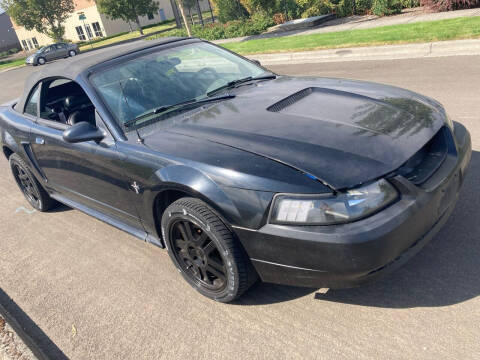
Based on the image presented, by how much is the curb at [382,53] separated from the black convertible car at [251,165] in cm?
666

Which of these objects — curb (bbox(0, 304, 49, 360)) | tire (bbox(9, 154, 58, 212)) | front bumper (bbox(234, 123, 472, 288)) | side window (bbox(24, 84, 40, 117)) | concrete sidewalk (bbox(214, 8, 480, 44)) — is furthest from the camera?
concrete sidewalk (bbox(214, 8, 480, 44))

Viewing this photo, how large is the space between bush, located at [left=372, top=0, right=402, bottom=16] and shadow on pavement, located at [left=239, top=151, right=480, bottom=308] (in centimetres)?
1413

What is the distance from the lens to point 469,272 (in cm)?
280

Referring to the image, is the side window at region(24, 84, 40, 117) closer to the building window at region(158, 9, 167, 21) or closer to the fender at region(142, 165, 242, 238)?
the fender at region(142, 165, 242, 238)

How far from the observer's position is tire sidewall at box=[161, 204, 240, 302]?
2666mm

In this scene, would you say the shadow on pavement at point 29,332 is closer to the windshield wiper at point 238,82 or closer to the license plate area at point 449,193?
the windshield wiper at point 238,82

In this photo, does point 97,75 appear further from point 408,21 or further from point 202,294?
point 408,21

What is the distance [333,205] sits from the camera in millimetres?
2301

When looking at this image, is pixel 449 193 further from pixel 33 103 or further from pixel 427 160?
pixel 33 103

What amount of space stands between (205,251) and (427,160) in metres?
1.53

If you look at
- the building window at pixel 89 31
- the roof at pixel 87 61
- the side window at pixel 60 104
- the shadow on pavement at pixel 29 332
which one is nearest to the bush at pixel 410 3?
the roof at pixel 87 61

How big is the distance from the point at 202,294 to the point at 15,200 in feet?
12.7

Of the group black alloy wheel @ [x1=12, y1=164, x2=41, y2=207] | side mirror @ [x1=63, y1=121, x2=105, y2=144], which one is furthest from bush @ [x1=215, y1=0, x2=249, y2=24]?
side mirror @ [x1=63, y1=121, x2=105, y2=144]

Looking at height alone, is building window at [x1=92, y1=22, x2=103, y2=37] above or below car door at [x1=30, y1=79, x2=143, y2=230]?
above
